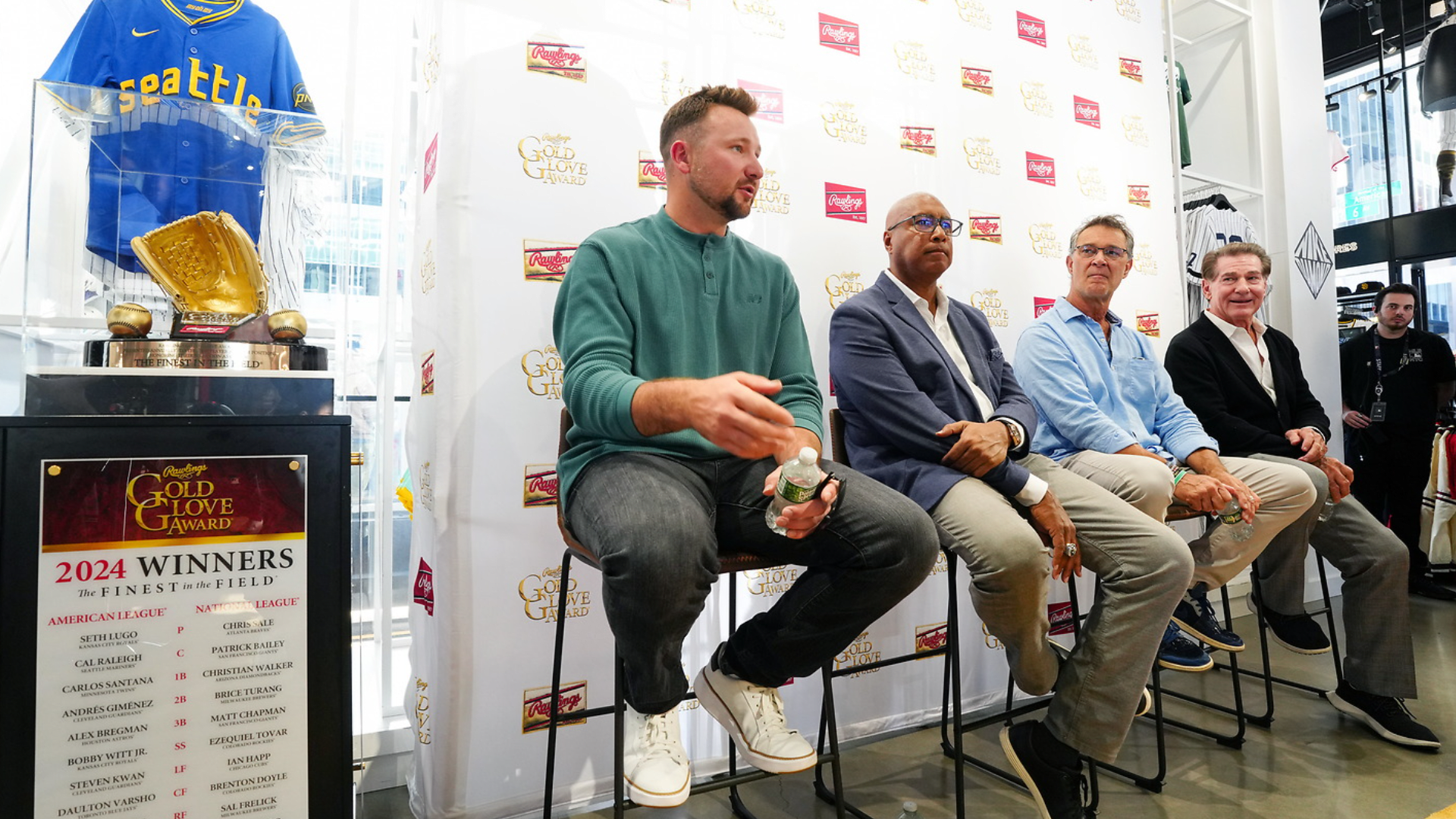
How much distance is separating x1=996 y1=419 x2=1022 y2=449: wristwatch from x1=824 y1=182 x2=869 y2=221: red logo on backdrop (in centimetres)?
89

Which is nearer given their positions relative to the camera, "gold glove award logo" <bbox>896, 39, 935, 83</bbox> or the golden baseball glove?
the golden baseball glove

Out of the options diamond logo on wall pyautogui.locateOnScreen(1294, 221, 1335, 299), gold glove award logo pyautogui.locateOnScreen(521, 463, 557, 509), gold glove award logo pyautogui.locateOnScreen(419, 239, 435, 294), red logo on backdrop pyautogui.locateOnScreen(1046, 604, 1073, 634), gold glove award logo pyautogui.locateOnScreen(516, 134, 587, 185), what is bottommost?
red logo on backdrop pyautogui.locateOnScreen(1046, 604, 1073, 634)

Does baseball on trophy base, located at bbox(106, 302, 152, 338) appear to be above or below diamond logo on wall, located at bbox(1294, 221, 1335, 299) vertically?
below

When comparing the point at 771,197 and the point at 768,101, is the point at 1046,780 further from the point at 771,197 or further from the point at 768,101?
the point at 768,101

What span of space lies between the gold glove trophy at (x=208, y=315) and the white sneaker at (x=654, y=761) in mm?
833

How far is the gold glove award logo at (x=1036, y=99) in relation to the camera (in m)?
2.98

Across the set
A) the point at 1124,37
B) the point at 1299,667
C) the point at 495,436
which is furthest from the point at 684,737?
the point at 1124,37

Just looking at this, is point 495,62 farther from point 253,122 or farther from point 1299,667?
point 1299,667

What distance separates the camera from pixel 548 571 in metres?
1.96

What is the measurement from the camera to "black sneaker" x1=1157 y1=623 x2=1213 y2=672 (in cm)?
216

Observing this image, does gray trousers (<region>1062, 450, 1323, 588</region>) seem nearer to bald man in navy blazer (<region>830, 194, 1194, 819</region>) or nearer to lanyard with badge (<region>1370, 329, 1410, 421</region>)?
bald man in navy blazer (<region>830, 194, 1194, 819</region>)

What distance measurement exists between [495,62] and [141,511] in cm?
132

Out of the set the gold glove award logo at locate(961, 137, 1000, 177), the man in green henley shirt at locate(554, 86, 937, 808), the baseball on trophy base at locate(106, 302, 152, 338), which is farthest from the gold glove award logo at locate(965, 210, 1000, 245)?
the baseball on trophy base at locate(106, 302, 152, 338)

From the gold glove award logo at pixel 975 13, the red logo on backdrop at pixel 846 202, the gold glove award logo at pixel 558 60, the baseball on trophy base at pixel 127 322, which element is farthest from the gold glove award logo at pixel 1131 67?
the baseball on trophy base at pixel 127 322
